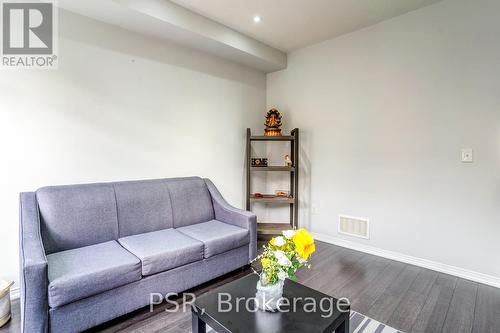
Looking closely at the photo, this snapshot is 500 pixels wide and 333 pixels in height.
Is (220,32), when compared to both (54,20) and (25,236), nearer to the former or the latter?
(54,20)

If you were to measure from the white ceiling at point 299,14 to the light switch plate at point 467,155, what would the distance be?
1509 mm

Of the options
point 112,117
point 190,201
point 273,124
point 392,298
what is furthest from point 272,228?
point 112,117

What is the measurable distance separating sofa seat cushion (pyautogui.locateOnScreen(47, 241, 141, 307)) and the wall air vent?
2.52 meters

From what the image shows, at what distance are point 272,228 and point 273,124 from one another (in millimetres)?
1453

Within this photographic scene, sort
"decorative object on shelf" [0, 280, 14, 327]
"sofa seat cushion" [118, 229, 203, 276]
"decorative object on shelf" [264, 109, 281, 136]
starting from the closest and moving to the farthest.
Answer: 1. "decorative object on shelf" [0, 280, 14, 327]
2. "sofa seat cushion" [118, 229, 203, 276]
3. "decorative object on shelf" [264, 109, 281, 136]

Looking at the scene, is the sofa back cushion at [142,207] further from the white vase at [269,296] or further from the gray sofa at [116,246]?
the white vase at [269,296]

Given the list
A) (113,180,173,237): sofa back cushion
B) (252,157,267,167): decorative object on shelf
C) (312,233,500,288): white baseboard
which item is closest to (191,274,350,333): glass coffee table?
(113,180,173,237): sofa back cushion

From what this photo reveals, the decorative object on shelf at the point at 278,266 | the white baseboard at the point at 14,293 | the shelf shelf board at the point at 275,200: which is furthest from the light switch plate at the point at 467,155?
the white baseboard at the point at 14,293

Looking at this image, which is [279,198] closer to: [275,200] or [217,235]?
[275,200]

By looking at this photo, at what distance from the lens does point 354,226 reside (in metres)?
3.35

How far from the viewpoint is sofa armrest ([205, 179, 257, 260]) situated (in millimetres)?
2744

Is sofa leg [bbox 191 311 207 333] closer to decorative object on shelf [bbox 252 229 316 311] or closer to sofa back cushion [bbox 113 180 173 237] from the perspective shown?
decorative object on shelf [bbox 252 229 316 311]

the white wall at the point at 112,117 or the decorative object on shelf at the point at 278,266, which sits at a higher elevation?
the white wall at the point at 112,117

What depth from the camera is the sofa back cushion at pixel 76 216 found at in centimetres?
211
